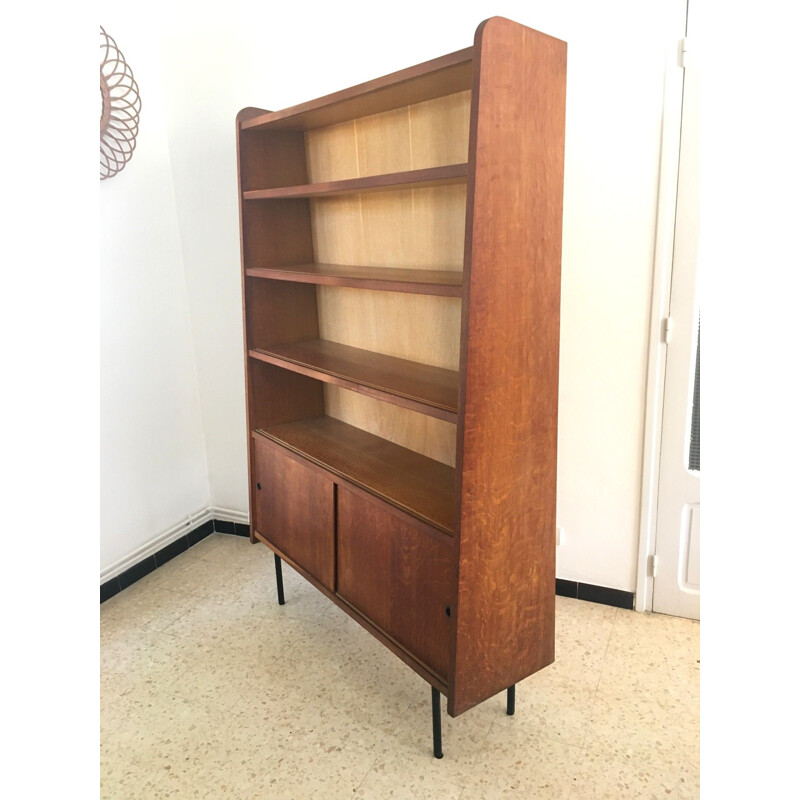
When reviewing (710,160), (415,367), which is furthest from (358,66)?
Result: (710,160)

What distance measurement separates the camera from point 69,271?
1.15ft

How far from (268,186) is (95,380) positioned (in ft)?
7.56

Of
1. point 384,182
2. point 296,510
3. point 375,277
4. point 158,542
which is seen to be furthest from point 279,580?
point 384,182

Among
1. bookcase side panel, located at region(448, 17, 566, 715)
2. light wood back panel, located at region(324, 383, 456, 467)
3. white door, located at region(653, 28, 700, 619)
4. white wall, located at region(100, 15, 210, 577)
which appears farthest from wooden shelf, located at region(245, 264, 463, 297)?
white door, located at region(653, 28, 700, 619)

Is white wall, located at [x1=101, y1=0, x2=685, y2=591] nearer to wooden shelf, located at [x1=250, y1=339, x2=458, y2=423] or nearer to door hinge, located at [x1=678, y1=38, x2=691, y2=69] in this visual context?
door hinge, located at [x1=678, y1=38, x2=691, y2=69]

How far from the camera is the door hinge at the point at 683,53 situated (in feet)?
6.82

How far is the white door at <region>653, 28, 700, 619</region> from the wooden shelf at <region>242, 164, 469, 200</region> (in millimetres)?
850

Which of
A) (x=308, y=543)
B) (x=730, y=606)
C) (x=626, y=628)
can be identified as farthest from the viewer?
(x=626, y=628)

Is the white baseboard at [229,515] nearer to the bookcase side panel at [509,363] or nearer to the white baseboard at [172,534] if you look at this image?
the white baseboard at [172,534]

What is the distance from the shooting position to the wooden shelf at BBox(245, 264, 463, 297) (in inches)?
66.1

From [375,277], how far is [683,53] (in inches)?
49.7

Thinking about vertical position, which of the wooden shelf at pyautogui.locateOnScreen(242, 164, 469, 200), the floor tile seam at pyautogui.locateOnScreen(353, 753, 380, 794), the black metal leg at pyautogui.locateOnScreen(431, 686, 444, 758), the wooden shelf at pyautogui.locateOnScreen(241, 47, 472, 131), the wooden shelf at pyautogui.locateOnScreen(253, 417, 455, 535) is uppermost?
the wooden shelf at pyautogui.locateOnScreen(241, 47, 472, 131)

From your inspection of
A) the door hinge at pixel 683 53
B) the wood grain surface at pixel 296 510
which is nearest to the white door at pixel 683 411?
the door hinge at pixel 683 53

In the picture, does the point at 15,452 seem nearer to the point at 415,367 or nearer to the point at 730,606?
the point at 730,606
